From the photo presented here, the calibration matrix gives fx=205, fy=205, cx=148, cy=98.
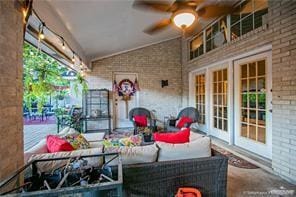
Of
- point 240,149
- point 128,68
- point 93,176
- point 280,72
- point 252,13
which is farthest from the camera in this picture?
point 128,68

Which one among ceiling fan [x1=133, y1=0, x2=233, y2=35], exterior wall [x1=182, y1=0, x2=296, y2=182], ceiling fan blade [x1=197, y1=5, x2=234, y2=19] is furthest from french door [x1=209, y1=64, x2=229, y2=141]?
ceiling fan [x1=133, y1=0, x2=233, y2=35]

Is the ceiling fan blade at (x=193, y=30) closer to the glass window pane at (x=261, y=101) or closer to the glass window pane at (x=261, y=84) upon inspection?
the glass window pane at (x=261, y=84)

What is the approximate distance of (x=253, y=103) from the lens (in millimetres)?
4031

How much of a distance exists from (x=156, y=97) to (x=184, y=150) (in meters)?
5.27

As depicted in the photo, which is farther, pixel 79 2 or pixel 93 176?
pixel 79 2

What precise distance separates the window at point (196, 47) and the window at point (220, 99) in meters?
1.11

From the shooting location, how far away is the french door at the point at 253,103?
Answer: 3645mm

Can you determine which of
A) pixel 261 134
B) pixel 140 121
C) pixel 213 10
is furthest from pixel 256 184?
pixel 140 121

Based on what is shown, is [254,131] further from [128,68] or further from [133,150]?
[128,68]

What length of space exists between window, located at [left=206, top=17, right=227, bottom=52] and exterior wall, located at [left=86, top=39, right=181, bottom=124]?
72.6 inches

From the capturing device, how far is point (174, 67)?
753 centimetres

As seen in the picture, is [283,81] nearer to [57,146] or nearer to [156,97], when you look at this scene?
[57,146]

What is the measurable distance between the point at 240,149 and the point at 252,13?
2.71 meters

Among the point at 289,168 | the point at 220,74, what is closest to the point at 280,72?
the point at 289,168
